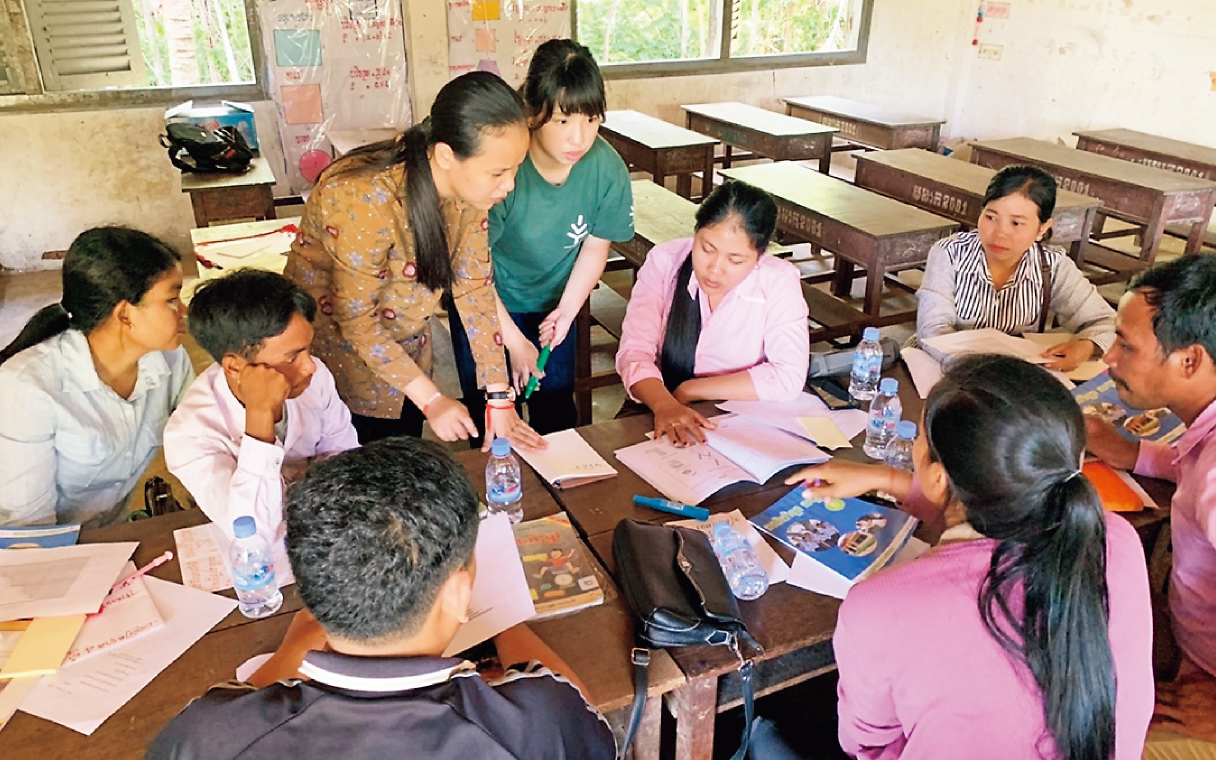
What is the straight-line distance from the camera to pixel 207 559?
4.59 ft

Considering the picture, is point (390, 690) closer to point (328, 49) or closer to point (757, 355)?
point (757, 355)

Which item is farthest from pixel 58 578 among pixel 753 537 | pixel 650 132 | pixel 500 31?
pixel 500 31

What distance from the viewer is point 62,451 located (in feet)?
5.26

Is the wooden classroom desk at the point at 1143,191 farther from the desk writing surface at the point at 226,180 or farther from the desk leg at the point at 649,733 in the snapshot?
the desk leg at the point at 649,733

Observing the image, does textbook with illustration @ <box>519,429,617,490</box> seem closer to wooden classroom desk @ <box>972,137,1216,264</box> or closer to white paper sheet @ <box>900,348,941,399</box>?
white paper sheet @ <box>900,348,941,399</box>

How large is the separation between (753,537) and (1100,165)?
3830mm

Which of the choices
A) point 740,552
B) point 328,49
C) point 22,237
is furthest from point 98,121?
point 740,552

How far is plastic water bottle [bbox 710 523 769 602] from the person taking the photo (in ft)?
4.36

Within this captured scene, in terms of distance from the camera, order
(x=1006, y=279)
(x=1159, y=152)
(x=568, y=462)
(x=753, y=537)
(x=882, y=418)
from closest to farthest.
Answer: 1. (x=753, y=537)
2. (x=568, y=462)
3. (x=882, y=418)
4. (x=1006, y=279)
5. (x=1159, y=152)

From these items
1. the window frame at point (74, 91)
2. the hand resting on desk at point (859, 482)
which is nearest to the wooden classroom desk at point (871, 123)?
the window frame at point (74, 91)

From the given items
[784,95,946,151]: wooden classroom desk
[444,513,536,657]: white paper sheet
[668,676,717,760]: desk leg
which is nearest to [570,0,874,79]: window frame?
[784,95,946,151]: wooden classroom desk

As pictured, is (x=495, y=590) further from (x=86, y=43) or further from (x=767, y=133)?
(x=86, y=43)

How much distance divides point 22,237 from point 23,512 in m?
3.89

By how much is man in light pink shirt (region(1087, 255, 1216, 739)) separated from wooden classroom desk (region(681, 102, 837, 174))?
3296mm
